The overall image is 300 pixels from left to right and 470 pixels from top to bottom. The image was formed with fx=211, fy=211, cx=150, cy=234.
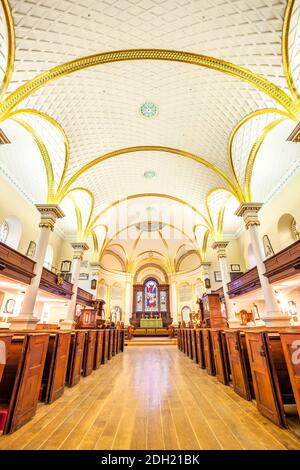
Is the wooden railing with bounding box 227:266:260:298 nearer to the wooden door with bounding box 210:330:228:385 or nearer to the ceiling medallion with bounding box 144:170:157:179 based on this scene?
the wooden door with bounding box 210:330:228:385

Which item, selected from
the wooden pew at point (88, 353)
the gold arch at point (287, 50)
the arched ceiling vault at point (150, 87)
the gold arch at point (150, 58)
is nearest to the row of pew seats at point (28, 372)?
the wooden pew at point (88, 353)

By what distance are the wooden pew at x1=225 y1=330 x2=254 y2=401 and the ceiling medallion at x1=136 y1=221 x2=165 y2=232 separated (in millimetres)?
15192

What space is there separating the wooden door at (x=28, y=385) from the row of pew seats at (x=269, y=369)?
288cm

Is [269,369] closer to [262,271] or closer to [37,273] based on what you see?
[262,271]

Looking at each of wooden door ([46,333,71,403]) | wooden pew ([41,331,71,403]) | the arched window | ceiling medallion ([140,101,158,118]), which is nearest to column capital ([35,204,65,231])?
the arched window

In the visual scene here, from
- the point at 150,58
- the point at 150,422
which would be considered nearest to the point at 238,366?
the point at 150,422

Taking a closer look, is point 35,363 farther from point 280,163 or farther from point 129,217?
point 129,217

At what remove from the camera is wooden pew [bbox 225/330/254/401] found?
130 inches

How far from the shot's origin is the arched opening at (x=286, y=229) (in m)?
10.1

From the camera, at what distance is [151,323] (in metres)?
19.7

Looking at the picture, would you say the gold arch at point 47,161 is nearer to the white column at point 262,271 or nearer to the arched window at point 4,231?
the arched window at point 4,231
